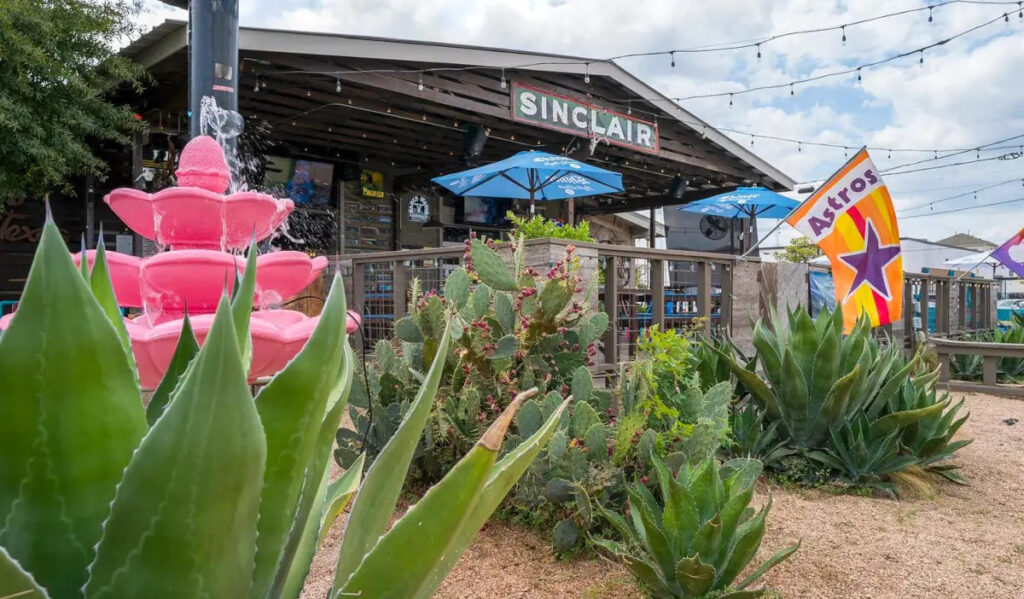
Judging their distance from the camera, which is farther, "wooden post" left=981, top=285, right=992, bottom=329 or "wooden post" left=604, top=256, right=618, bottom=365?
"wooden post" left=981, top=285, right=992, bottom=329

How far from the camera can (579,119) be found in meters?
10.2

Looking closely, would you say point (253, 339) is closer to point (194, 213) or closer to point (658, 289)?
point (194, 213)

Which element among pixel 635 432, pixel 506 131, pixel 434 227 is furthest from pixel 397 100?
pixel 635 432

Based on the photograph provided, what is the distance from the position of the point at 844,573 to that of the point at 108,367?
2.96 m

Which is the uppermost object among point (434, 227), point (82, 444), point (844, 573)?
point (434, 227)

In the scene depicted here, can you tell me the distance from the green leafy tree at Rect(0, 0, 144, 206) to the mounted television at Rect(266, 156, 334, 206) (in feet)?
10.9

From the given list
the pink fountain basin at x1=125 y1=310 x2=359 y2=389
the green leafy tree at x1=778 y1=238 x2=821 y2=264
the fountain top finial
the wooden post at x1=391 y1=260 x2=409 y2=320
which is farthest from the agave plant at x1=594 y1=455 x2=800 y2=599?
the green leafy tree at x1=778 y1=238 x2=821 y2=264

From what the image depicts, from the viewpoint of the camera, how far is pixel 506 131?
10766mm

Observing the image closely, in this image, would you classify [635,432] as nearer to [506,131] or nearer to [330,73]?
[330,73]

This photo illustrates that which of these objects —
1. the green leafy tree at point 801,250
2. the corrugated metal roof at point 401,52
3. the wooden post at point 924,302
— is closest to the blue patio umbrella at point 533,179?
the corrugated metal roof at point 401,52

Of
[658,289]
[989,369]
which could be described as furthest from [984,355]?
[658,289]

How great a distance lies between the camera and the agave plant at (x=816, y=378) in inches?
Result: 154

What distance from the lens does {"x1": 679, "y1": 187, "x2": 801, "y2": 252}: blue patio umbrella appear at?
456 inches

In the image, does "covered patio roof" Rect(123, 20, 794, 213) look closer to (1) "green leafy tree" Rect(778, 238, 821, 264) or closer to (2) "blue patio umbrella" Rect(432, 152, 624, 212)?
(2) "blue patio umbrella" Rect(432, 152, 624, 212)
